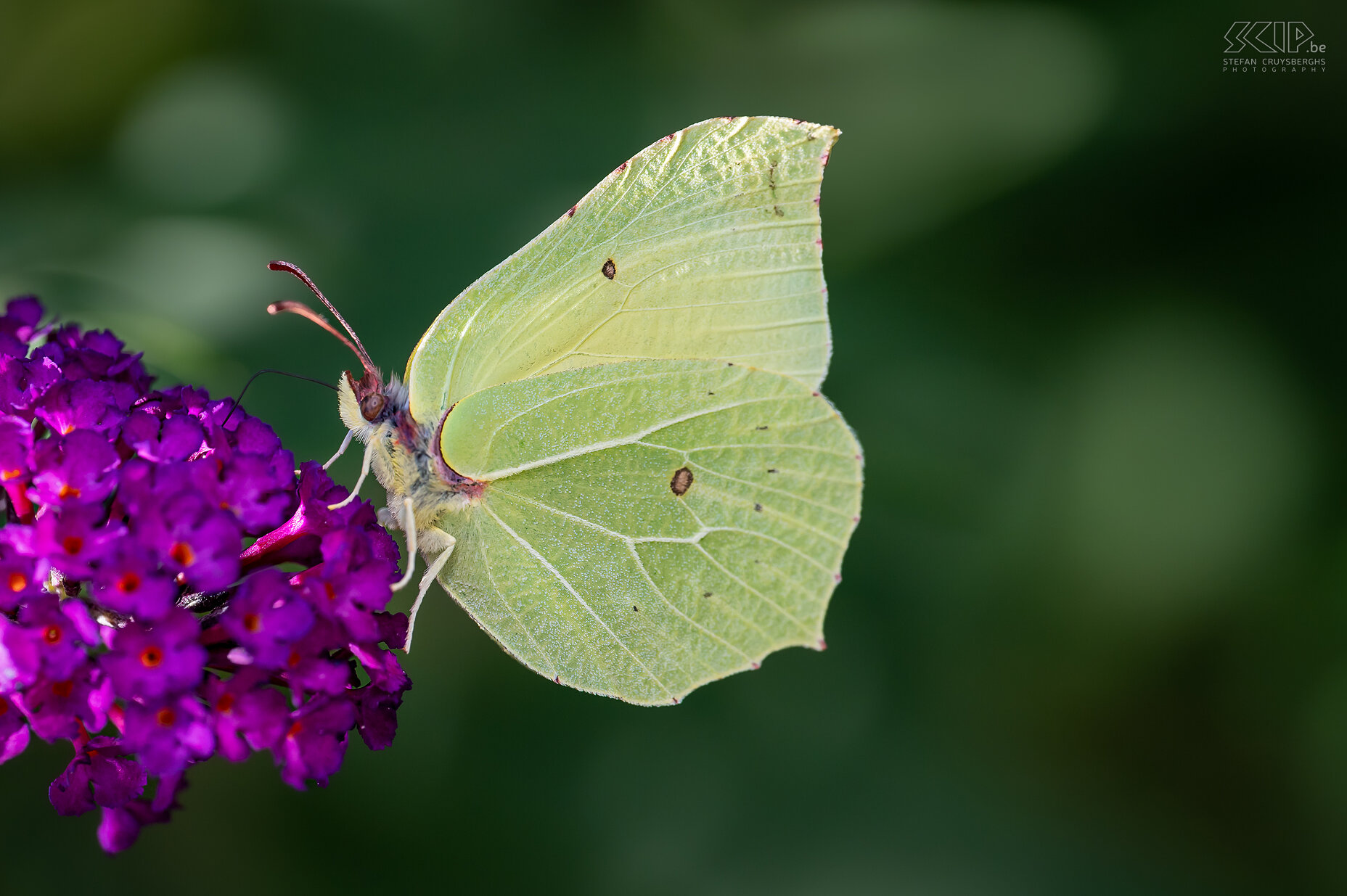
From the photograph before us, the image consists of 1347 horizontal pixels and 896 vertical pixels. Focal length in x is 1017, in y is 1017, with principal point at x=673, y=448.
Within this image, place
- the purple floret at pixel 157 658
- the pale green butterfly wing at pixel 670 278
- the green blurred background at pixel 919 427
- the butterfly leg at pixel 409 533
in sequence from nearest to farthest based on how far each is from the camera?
the purple floret at pixel 157 658
the butterfly leg at pixel 409 533
the pale green butterfly wing at pixel 670 278
the green blurred background at pixel 919 427

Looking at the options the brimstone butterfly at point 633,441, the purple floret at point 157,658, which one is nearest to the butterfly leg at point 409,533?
the brimstone butterfly at point 633,441

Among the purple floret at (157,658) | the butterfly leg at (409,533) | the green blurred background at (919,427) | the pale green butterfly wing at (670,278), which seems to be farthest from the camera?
the green blurred background at (919,427)

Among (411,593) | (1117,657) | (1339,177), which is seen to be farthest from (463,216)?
(1339,177)


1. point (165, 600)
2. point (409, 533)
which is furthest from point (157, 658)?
point (409, 533)

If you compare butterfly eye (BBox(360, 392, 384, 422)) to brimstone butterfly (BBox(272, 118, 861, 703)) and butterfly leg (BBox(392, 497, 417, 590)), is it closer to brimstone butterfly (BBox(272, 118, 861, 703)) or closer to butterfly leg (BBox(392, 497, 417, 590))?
brimstone butterfly (BBox(272, 118, 861, 703))

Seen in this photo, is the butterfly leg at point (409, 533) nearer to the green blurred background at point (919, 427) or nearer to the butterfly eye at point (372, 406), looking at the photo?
the butterfly eye at point (372, 406)
